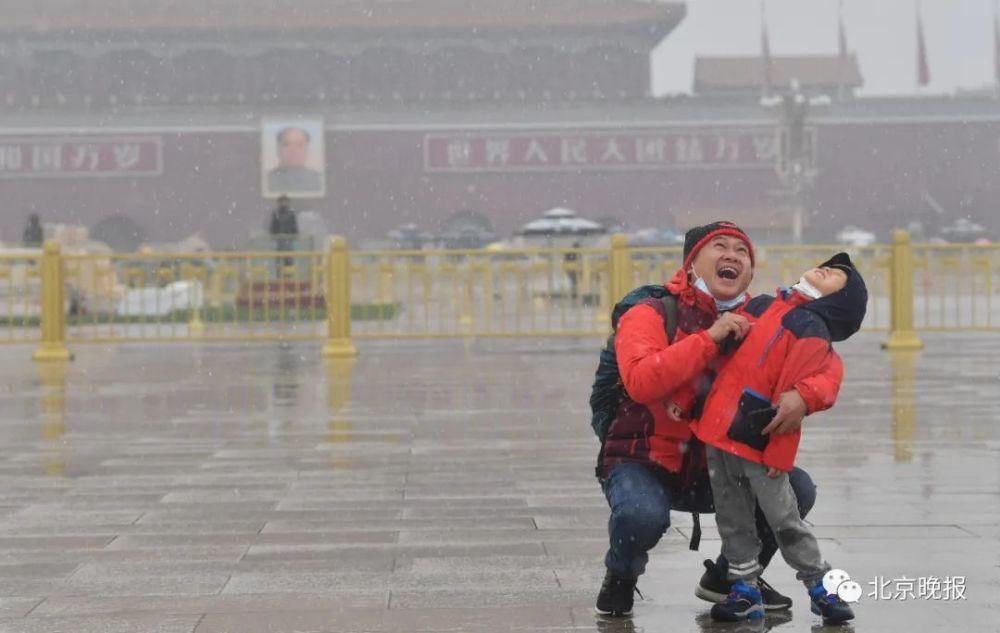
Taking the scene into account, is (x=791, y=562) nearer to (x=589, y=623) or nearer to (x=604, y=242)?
(x=589, y=623)

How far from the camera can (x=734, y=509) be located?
11.0ft

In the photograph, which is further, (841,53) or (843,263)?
(841,53)

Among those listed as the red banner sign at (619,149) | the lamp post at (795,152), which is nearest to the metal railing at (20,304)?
the red banner sign at (619,149)

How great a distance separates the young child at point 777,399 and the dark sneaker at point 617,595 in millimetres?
165

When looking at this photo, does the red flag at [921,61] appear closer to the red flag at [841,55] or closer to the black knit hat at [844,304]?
the red flag at [841,55]

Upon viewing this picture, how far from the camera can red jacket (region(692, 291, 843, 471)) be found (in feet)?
10.6

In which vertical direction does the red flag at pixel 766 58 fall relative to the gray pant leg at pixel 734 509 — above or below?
above

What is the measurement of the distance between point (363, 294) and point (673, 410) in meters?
12.1

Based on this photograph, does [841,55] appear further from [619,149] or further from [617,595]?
[617,595]

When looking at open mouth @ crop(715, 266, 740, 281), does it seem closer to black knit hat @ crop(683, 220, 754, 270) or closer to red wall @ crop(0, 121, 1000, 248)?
black knit hat @ crop(683, 220, 754, 270)

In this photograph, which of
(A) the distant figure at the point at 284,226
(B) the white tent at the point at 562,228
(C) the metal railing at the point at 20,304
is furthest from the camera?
(B) the white tent at the point at 562,228

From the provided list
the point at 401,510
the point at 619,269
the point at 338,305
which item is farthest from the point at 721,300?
the point at 619,269

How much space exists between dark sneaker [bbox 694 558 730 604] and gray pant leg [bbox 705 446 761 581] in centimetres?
7

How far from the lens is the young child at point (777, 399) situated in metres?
3.25
